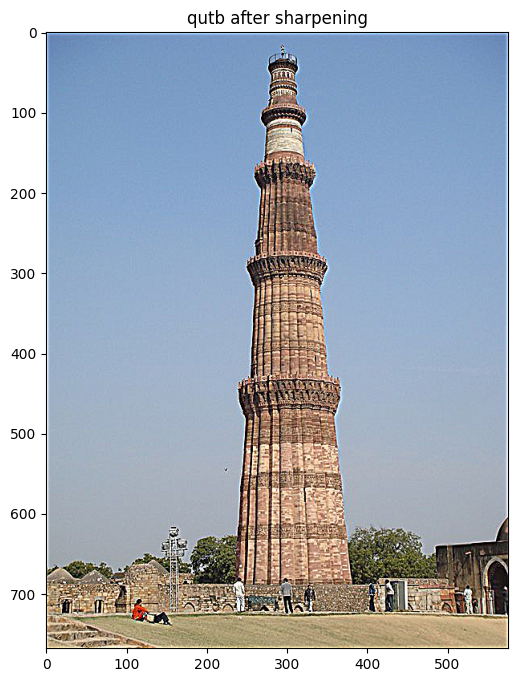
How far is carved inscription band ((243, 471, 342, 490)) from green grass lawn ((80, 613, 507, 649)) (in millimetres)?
19714

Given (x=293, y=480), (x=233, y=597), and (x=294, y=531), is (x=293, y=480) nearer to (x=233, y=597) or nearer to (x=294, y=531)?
(x=294, y=531)

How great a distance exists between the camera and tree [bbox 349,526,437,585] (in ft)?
253

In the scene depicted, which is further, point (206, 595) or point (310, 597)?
point (206, 595)

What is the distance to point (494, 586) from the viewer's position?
3856 centimetres

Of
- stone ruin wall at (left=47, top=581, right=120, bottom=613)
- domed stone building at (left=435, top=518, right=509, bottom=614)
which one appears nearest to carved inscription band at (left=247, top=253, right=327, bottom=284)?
domed stone building at (left=435, top=518, right=509, bottom=614)

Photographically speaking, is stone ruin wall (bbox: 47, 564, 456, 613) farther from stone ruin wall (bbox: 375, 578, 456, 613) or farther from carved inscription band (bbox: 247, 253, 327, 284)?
carved inscription band (bbox: 247, 253, 327, 284)

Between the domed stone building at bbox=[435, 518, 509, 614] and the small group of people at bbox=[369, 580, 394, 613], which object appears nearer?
the small group of people at bbox=[369, 580, 394, 613]

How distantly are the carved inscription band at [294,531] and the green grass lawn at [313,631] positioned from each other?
19.0m

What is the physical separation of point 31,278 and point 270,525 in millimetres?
34168

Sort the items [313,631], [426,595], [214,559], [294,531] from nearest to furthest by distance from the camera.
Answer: [313,631] → [426,595] → [294,531] → [214,559]

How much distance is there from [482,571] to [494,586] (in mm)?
757

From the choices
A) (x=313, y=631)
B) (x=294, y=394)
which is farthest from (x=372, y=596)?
(x=294, y=394)

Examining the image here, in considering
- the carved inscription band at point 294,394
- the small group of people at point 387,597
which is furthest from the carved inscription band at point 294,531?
the small group of people at point 387,597

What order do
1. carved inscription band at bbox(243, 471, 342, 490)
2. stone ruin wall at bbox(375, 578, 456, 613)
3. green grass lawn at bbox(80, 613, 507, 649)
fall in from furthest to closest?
carved inscription band at bbox(243, 471, 342, 490)
stone ruin wall at bbox(375, 578, 456, 613)
green grass lawn at bbox(80, 613, 507, 649)
